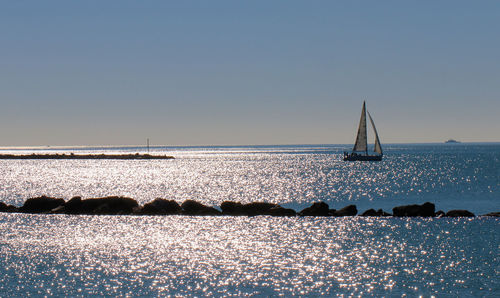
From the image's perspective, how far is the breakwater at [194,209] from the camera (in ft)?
151

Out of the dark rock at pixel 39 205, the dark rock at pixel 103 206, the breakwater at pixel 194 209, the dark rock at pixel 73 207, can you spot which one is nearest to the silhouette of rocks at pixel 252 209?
the breakwater at pixel 194 209

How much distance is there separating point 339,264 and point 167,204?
24.8m

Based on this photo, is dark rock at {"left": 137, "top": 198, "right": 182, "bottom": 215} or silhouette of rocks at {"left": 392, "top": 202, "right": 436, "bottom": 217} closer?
silhouette of rocks at {"left": 392, "top": 202, "right": 436, "bottom": 217}

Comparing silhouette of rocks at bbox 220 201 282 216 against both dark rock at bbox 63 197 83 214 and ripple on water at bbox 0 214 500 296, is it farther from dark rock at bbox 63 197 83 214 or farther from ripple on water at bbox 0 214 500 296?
dark rock at bbox 63 197 83 214

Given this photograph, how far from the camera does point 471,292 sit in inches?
898

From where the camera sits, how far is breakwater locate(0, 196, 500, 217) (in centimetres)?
4612

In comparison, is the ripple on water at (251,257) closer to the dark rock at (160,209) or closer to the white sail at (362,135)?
the dark rock at (160,209)

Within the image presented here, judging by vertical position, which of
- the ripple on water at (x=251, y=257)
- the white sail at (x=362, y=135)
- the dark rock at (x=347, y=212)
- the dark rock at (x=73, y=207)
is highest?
the white sail at (x=362, y=135)

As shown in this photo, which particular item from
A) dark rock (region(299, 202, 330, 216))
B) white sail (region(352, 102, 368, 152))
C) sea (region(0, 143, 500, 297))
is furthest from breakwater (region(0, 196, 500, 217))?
white sail (region(352, 102, 368, 152))

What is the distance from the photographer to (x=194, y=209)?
161ft

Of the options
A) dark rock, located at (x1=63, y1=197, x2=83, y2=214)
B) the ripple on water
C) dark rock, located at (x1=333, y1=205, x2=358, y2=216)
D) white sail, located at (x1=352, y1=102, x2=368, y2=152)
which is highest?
white sail, located at (x1=352, y1=102, x2=368, y2=152)

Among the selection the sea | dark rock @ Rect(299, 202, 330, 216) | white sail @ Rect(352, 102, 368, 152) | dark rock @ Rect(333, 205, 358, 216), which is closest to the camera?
the sea

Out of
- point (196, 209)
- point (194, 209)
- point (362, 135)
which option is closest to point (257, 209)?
point (196, 209)

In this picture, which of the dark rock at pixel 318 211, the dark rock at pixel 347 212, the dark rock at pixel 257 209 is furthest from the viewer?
the dark rock at pixel 257 209
